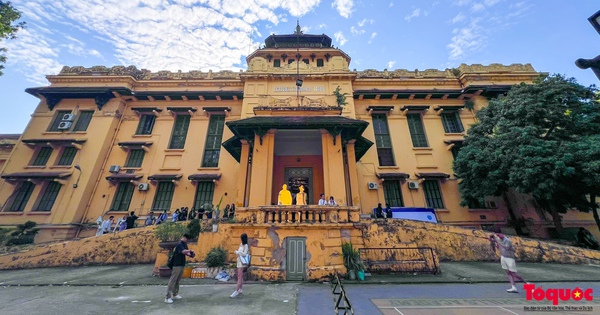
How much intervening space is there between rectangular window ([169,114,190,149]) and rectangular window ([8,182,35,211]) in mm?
9480

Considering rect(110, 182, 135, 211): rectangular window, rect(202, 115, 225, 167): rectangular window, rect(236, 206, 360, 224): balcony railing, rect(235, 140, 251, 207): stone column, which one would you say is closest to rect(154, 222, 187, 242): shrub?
rect(235, 140, 251, 207): stone column

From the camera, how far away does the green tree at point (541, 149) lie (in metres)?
10.7

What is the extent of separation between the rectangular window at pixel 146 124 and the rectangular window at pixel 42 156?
608cm

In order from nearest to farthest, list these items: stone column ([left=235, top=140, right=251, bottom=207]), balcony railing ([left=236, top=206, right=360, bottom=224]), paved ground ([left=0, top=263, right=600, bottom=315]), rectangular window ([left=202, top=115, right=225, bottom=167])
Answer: paved ground ([left=0, top=263, right=600, bottom=315])
balcony railing ([left=236, top=206, right=360, bottom=224])
stone column ([left=235, top=140, right=251, bottom=207])
rectangular window ([left=202, top=115, right=225, bottom=167])

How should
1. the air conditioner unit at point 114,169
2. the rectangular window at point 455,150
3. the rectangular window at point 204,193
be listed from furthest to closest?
the rectangular window at point 455,150 < the air conditioner unit at point 114,169 < the rectangular window at point 204,193

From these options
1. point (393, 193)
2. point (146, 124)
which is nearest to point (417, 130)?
point (393, 193)

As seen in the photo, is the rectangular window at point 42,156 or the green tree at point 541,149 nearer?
the green tree at point 541,149

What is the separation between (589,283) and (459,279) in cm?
382

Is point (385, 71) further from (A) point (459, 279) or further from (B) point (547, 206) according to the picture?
(A) point (459, 279)

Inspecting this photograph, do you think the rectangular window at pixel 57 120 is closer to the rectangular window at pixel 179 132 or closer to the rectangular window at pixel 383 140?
the rectangular window at pixel 179 132

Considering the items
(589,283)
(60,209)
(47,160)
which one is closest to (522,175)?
(589,283)

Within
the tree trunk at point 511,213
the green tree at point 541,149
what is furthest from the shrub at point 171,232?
the tree trunk at point 511,213

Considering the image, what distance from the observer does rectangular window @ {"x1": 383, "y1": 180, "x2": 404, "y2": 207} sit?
1577cm

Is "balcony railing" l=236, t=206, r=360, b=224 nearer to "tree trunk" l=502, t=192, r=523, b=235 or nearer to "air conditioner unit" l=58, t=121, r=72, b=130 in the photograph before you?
"tree trunk" l=502, t=192, r=523, b=235
